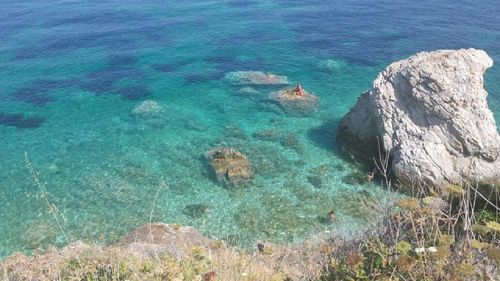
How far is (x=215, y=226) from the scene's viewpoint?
23344 millimetres

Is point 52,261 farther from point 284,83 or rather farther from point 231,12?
point 231,12

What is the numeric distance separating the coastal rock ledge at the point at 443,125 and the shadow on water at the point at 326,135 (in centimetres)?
432

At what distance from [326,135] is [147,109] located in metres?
14.6

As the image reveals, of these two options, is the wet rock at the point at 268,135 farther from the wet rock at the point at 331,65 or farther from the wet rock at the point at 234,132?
the wet rock at the point at 331,65

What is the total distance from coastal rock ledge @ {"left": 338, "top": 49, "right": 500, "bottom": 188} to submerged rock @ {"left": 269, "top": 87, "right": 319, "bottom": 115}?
9.31 m

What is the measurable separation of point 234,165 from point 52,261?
15022mm

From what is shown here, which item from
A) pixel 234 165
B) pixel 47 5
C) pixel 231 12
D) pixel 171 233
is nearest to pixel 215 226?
pixel 171 233

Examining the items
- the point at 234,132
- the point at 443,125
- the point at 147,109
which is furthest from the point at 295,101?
the point at 443,125

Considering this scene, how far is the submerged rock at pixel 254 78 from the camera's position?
3959cm

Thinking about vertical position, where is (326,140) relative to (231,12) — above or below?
below

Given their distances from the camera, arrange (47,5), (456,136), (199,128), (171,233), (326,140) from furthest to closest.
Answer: (47,5), (199,128), (326,140), (456,136), (171,233)

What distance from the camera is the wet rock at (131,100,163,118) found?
35.1 m

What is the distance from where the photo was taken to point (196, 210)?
24.4 m

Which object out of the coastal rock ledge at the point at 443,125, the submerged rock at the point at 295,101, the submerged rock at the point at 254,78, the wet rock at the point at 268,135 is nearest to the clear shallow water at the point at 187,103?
the wet rock at the point at 268,135
